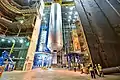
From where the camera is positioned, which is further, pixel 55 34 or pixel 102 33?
pixel 55 34

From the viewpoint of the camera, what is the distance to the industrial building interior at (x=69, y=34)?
16.9 feet

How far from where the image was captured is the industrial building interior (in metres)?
5.16

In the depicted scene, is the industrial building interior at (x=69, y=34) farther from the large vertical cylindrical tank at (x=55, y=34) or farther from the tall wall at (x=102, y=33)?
the large vertical cylindrical tank at (x=55, y=34)

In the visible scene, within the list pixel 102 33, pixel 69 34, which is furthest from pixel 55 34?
pixel 69 34

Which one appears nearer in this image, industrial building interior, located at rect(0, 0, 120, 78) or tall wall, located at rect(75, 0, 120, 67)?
tall wall, located at rect(75, 0, 120, 67)

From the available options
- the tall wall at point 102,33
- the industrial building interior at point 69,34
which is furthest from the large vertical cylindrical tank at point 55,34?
the tall wall at point 102,33

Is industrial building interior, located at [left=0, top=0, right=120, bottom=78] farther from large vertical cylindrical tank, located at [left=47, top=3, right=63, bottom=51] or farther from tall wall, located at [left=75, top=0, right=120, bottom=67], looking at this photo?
large vertical cylindrical tank, located at [left=47, top=3, right=63, bottom=51]

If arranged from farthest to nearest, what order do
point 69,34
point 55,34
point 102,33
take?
1. point 69,34
2. point 55,34
3. point 102,33

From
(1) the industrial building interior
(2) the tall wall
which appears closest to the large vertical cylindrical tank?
(1) the industrial building interior

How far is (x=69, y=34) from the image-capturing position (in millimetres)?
20797

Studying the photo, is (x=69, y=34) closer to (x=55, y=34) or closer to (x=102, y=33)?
(x=55, y=34)

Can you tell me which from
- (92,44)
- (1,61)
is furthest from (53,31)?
(92,44)

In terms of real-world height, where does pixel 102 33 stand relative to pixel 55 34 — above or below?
below

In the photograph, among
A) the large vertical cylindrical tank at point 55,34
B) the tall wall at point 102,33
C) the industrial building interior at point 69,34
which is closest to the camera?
the tall wall at point 102,33
